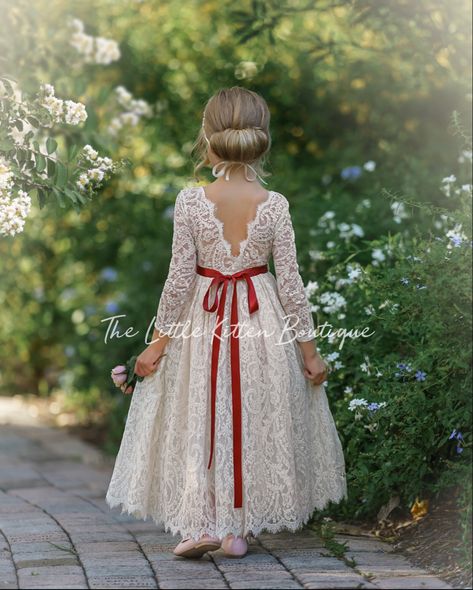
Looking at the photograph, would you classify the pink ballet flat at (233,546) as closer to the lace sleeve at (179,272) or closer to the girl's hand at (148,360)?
the girl's hand at (148,360)

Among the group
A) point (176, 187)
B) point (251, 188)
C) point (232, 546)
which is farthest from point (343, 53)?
point (232, 546)

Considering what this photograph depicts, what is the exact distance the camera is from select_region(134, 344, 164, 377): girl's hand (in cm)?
350

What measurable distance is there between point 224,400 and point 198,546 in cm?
48

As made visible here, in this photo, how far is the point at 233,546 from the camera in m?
3.39

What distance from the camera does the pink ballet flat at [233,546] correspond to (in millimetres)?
3393

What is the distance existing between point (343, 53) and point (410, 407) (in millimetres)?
2654

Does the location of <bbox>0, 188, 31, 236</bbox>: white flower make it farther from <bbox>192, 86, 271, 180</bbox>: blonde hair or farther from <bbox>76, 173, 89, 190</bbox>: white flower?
<bbox>192, 86, 271, 180</bbox>: blonde hair

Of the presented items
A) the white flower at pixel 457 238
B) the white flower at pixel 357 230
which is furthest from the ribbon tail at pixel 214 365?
the white flower at pixel 357 230

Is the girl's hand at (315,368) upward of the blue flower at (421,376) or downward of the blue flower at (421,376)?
upward

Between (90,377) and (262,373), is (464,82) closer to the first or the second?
(262,373)

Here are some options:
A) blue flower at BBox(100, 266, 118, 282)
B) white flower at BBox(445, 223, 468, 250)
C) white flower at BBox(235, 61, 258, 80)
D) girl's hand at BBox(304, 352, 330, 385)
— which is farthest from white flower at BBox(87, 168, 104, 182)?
blue flower at BBox(100, 266, 118, 282)

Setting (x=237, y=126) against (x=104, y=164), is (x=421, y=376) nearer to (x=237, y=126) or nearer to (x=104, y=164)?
(x=237, y=126)

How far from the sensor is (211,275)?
3.50 meters

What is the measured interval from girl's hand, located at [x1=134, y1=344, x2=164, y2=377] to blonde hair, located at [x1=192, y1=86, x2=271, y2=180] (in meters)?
0.68
